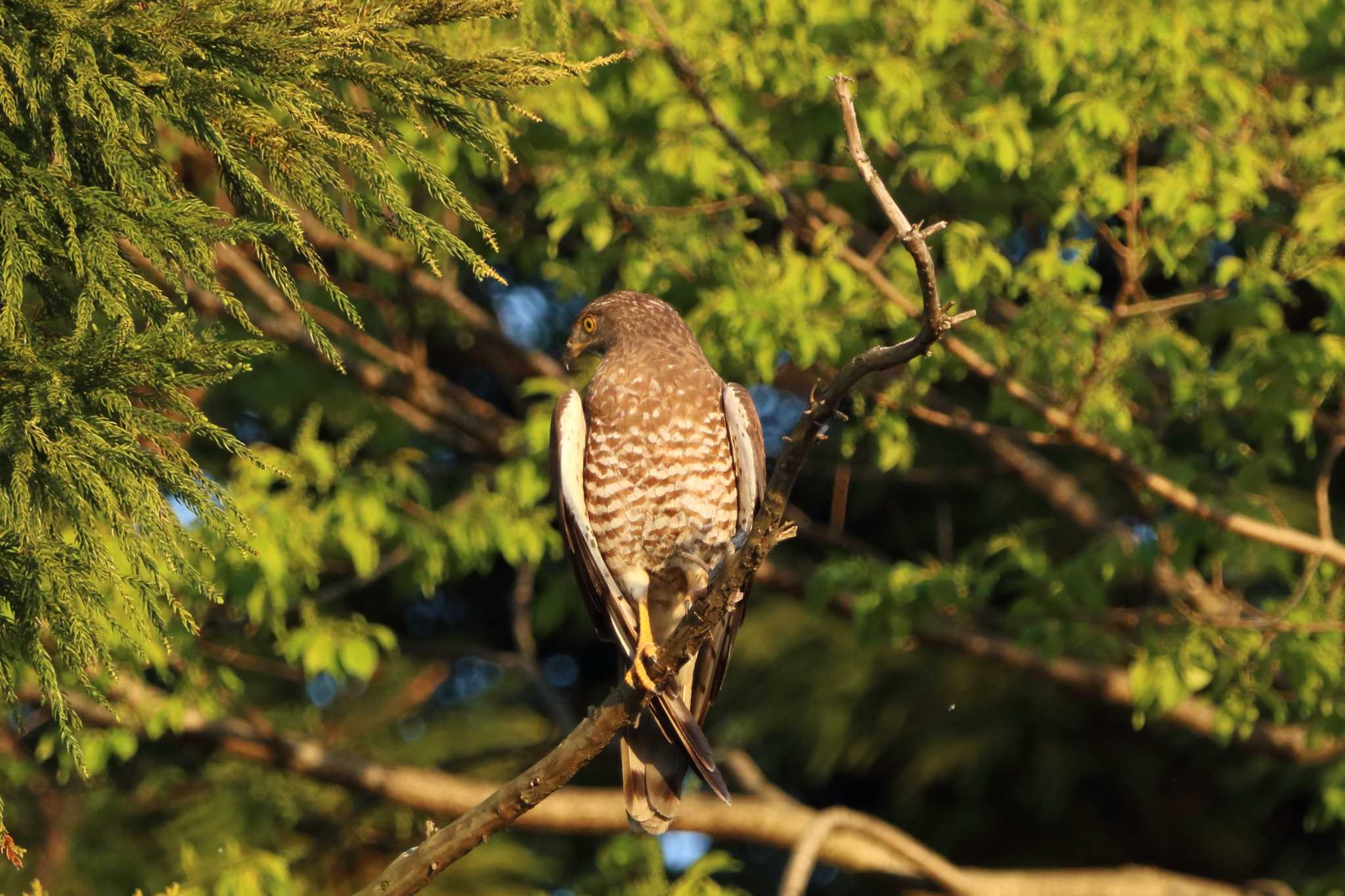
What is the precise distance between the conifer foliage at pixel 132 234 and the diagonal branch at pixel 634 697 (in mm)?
675

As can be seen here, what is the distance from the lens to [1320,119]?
592 centimetres

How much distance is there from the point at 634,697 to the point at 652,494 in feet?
3.70

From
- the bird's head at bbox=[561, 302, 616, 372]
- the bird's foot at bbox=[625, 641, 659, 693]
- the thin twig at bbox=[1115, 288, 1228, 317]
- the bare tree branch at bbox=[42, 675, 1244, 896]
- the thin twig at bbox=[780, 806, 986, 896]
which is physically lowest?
the bare tree branch at bbox=[42, 675, 1244, 896]

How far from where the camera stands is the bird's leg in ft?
Result: 12.5

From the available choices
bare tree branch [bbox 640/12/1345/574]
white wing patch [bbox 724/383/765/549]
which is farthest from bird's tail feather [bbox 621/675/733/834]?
bare tree branch [bbox 640/12/1345/574]

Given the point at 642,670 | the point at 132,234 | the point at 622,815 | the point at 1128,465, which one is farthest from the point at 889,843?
the point at 132,234

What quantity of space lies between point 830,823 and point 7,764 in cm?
346

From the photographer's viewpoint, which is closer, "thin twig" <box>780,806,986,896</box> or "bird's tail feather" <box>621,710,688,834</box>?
"bird's tail feather" <box>621,710,688,834</box>

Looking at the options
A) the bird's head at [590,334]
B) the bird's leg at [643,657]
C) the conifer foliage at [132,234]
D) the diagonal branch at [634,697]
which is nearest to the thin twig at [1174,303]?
the bird's head at [590,334]

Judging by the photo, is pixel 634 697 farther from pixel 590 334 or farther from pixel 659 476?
pixel 590 334

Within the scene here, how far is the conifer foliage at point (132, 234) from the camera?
7.80 ft

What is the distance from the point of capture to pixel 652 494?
4648 mm

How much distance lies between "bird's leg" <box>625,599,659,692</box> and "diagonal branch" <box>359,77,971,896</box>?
2.4 inches

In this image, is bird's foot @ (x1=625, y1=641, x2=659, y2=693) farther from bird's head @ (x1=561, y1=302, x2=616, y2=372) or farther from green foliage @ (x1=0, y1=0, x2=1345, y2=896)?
bird's head @ (x1=561, y1=302, x2=616, y2=372)
